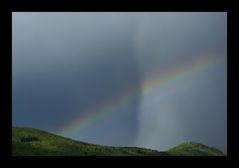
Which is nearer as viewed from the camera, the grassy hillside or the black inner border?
the black inner border

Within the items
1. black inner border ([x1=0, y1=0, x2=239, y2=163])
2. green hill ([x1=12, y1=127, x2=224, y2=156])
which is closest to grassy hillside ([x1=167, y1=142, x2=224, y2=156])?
green hill ([x1=12, y1=127, x2=224, y2=156])

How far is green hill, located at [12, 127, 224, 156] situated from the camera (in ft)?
47.4

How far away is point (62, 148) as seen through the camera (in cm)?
1625

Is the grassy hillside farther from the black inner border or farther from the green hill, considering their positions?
the black inner border
